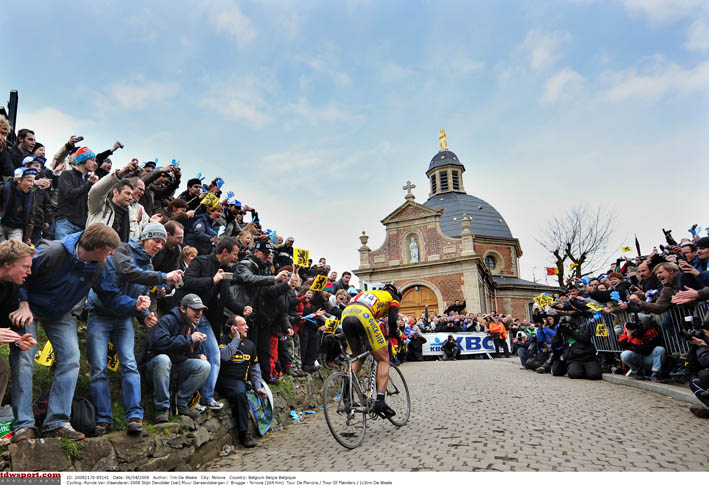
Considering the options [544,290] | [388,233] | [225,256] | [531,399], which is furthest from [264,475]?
[544,290]

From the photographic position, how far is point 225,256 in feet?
18.2

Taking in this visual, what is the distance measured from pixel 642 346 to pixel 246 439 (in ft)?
23.2

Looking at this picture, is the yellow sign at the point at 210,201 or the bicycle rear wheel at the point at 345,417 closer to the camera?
the bicycle rear wheel at the point at 345,417

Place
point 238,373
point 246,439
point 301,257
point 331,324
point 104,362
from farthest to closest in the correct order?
point 301,257 < point 331,324 < point 238,373 < point 246,439 < point 104,362

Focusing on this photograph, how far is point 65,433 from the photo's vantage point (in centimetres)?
340

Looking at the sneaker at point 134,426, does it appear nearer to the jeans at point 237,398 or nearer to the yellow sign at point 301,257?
the jeans at point 237,398

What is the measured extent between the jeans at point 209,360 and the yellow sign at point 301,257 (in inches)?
131

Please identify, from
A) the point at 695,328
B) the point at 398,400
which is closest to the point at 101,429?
the point at 398,400

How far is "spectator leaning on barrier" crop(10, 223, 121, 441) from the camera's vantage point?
3.33 meters

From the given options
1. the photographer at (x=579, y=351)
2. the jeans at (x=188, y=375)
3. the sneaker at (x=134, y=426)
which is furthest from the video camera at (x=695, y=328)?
the sneaker at (x=134, y=426)

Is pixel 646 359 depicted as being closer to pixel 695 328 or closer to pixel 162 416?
pixel 695 328

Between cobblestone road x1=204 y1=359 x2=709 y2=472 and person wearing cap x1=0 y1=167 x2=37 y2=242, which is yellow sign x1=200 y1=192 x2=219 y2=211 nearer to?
person wearing cap x1=0 y1=167 x2=37 y2=242

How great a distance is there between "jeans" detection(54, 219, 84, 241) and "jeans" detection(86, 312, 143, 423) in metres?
2.08

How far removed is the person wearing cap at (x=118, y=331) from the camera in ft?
12.6
